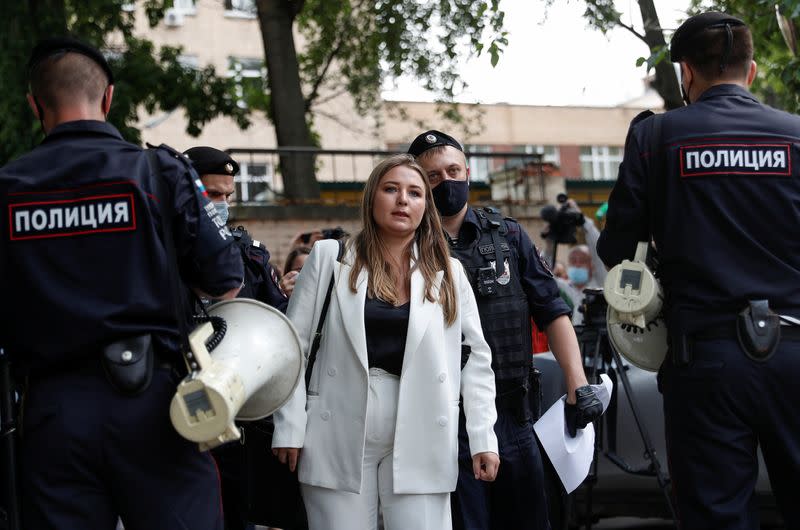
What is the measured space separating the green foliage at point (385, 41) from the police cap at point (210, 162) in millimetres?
2674

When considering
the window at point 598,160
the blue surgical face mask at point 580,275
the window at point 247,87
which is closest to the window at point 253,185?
the window at point 247,87

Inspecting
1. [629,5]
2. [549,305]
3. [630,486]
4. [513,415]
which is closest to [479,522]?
[513,415]

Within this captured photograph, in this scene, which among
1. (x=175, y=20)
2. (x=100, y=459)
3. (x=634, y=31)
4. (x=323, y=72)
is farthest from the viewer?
(x=175, y=20)

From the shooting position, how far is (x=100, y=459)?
10.4ft

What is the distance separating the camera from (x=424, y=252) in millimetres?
4398

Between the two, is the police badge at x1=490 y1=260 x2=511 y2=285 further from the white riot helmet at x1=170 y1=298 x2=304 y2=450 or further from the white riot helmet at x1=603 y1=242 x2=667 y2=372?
the white riot helmet at x1=170 y1=298 x2=304 y2=450

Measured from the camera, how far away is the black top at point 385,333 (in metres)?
4.17

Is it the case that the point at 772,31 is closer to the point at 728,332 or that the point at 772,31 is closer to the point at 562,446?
the point at 562,446

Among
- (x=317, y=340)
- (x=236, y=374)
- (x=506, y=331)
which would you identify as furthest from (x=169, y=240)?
(x=506, y=331)

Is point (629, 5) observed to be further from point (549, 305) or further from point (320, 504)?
point (320, 504)

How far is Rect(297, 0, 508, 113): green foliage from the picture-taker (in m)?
11.0

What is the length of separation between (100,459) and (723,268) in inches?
86.2

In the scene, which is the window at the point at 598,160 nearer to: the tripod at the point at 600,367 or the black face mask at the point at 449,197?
the tripod at the point at 600,367

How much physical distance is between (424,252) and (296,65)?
12.4 metres
